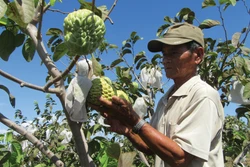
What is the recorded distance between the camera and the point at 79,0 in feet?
3.92

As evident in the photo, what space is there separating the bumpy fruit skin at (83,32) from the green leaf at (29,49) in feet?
2.26

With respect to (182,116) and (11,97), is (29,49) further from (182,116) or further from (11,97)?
(182,116)

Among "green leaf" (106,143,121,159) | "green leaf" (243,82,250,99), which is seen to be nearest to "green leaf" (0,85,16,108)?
"green leaf" (106,143,121,159)

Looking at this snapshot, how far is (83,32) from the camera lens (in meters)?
1.09

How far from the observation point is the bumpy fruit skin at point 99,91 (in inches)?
50.9

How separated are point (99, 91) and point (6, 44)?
52 centimetres

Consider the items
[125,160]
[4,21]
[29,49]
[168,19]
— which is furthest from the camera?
[168,19]

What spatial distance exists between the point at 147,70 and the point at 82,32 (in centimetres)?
201

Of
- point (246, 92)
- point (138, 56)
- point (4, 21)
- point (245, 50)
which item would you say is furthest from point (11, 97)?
point (245, 50)

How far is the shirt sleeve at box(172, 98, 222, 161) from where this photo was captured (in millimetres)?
1316

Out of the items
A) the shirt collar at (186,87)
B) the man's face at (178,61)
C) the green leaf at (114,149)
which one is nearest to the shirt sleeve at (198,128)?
the shirt collar at (186,87)

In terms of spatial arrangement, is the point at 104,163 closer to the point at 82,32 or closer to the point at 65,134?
the point at 65,134

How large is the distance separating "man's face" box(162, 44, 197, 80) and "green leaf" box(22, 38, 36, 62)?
672 millimetres

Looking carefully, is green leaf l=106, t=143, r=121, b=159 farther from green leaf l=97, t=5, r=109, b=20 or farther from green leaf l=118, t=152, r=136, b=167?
green leaf l=97, t=5, r=109, b=20
